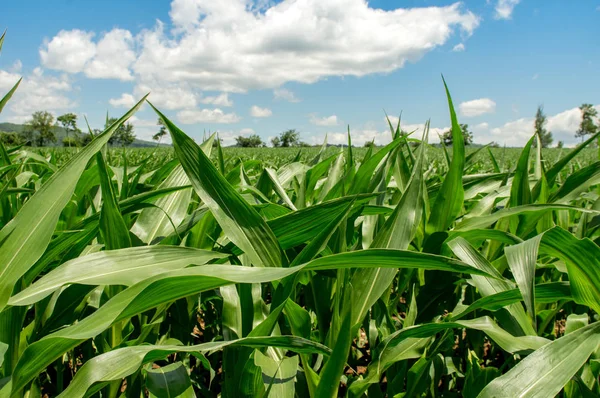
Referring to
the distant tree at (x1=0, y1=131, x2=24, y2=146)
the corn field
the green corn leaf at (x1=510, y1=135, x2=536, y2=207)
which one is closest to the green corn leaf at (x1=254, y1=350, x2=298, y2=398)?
→ the corn field

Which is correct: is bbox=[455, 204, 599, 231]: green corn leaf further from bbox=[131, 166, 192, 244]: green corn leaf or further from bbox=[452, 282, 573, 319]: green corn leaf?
bbox=[131, 166, 192, 244]: green corn leaf

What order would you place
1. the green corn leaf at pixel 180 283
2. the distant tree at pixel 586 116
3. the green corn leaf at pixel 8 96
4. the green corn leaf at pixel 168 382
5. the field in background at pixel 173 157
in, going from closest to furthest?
the green corn leaf at pixel 180 283, the green corn leaf at pixel 168 382, the green corn leaf at pixel 8 96, the field in background at pixel 173 157, the distant tree at pixel 586 116

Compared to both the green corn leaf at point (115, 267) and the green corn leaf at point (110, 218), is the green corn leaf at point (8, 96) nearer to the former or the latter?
the green corn leaf at point (110, 218)

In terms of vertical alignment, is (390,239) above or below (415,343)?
above

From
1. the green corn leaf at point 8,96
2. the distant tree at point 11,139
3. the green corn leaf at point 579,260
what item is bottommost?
the green corn leaf at point 579,260

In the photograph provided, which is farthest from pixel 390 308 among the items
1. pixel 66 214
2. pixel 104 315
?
pixel 66 214

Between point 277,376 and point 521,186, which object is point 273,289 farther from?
point 521,186

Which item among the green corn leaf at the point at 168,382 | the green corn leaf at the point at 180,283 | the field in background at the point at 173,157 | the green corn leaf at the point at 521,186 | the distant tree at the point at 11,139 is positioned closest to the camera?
the green corn leaf at the point at 180,283

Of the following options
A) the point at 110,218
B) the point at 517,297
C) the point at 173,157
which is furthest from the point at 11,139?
the point at 517,297

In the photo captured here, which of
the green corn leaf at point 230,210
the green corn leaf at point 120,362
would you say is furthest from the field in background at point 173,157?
the green corn leaf at point 120,362

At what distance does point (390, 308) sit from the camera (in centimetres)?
84

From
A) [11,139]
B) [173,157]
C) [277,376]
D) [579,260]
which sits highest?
[11,139]

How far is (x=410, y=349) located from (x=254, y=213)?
32 centimetres

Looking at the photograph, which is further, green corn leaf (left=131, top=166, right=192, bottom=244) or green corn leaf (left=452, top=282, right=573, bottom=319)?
green corn leaf (left=131, top=166, right=192, bottom=244)
